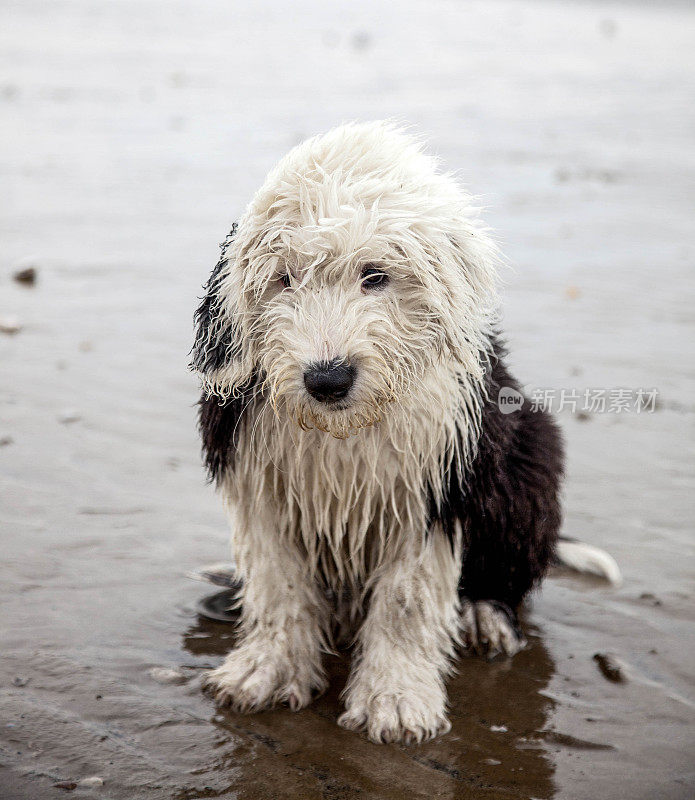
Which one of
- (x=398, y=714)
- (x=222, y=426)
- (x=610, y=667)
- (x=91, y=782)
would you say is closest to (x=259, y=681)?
(x=398, y=714)

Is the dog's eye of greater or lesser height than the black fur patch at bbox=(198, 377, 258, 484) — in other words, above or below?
above

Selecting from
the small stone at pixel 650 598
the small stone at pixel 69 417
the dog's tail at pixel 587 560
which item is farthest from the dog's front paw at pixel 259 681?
the small stone at pixel 69 417

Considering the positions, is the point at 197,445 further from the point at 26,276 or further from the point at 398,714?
the point at 26,276

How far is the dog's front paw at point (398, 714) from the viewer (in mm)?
3416

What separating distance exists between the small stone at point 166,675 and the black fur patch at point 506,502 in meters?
0.99

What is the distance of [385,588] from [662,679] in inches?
41.2

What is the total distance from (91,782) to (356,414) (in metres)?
1.26

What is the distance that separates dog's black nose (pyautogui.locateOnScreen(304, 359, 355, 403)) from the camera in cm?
303

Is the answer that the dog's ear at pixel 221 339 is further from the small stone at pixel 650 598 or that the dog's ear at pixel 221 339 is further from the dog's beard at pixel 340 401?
the small stone at pixel 650 598

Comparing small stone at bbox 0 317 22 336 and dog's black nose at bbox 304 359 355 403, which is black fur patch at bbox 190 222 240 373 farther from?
small stone at bbox 0 317 22 336

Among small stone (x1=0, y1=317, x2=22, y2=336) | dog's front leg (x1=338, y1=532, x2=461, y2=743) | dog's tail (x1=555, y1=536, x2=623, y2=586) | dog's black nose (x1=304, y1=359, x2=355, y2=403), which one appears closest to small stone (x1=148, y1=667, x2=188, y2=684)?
dog's front leg (x1=338, y1=532, x2=461, y2=743)

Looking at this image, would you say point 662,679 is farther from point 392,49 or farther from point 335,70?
point 392,49

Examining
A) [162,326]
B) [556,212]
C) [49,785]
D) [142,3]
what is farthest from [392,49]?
[49,785]

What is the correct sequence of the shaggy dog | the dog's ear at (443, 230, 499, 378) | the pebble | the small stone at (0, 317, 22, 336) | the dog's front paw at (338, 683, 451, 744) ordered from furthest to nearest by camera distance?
the small stone at (0, 317, 22, 336) → the pebble → the dog's front paw at (338, 683, 451, 744) → the dog's ear at (443, 230, 499, 378) → the shaggy dog
